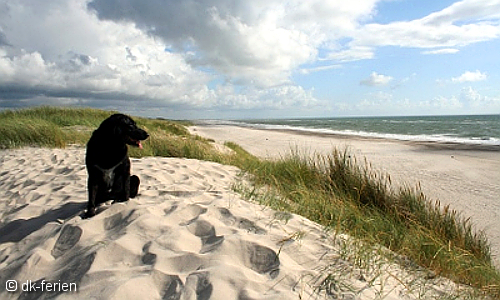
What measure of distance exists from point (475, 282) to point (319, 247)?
4.58 ft

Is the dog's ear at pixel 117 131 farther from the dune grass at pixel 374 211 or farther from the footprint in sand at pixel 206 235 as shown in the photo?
the dune grass at pixel 374 211

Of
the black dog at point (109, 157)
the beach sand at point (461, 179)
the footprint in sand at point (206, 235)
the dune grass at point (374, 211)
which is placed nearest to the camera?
the footprint in sand at point (206, 235)

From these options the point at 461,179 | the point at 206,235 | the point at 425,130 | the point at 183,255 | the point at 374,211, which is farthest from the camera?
the point at 425,130

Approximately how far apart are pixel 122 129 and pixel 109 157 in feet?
1.15

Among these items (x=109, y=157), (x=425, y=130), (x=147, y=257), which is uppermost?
(x=109, y=157)

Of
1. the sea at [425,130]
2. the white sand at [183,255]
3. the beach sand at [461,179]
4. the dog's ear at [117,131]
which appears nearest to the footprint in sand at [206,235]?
the white sand at [183,255]

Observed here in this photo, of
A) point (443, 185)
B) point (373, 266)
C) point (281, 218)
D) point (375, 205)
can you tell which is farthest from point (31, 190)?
point (443, 185)

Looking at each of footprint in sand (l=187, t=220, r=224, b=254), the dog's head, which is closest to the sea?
footprint in sand (l=187, t=220, r=224, b=254)

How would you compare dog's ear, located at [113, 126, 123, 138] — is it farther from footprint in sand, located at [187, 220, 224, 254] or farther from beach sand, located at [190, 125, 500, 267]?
beach sand, located at [190, 125, 500, 267]

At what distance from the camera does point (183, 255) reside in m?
2.47

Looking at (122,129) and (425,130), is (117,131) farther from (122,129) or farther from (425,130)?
(425,130)

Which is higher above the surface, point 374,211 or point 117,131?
point 117,131

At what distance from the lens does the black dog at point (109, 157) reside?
11.6 ft

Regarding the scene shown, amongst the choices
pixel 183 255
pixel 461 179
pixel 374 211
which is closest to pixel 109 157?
pixel 183 255
